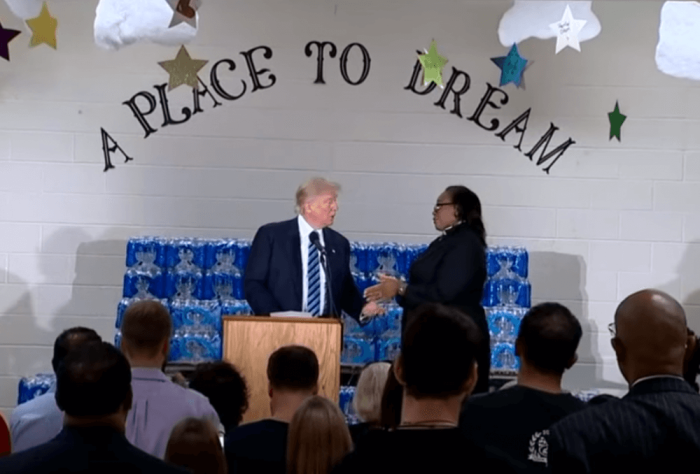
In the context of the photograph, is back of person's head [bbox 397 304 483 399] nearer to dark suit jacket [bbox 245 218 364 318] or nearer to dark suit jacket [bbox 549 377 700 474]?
dark suit jacket [bbox 549 377 700 474]

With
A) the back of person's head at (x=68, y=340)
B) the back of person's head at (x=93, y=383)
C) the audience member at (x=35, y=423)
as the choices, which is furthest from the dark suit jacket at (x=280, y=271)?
the back of person's head at (x=93, y=383)

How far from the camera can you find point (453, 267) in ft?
18.1

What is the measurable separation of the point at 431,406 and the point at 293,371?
160cm

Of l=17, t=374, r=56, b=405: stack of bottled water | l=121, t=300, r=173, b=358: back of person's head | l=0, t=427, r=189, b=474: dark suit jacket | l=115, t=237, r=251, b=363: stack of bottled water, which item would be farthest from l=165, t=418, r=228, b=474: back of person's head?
l=17, t=374, r=56, b=405: stack of bottled water

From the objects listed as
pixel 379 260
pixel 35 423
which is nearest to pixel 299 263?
pixel 379 260

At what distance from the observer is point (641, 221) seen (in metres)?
7.34

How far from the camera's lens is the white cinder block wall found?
23.7 ft

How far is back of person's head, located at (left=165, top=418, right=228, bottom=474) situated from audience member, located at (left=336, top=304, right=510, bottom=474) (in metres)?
0.78

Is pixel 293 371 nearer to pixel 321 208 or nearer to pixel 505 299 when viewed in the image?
pixel 321 208

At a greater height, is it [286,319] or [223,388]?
[286,319]

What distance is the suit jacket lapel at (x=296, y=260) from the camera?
5.70 meters

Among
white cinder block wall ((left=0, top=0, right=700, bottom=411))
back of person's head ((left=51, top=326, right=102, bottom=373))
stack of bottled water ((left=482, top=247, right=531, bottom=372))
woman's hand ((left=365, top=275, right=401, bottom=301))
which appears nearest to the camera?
back of person's head ((left=51, top=326, right=102, bottom=373))

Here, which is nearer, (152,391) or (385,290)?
(152,391)

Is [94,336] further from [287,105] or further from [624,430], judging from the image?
[287,105]
